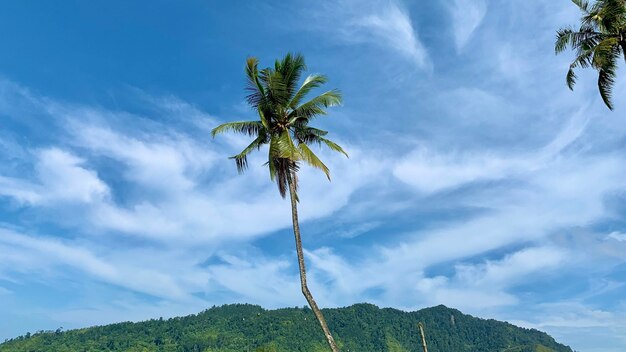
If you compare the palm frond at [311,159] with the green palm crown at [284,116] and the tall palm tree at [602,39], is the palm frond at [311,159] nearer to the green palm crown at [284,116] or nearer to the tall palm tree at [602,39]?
the green palm crown at [284,116]

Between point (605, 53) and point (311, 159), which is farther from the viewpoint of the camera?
point (311, 159)

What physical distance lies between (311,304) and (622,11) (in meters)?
15.7

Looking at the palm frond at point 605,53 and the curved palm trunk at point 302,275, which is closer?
the palm frond at point 605,53

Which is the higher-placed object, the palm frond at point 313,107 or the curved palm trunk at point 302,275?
the palm frond at point 313,107

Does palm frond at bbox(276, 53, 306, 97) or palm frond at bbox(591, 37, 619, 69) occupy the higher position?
palm frond at bbox(276, 53, 306, 97)

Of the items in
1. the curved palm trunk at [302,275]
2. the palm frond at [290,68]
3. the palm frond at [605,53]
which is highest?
the palm frond at [290,68]

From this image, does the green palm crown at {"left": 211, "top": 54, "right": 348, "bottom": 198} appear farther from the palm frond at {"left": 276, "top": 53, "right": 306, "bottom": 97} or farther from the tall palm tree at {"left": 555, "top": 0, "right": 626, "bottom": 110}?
the tall palm tree at {"left": 555, "top": 0, "right": 626, "bottom": 110}

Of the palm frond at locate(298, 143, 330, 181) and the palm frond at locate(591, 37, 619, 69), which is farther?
the palm frond at locate(298, 143, 330, 181)

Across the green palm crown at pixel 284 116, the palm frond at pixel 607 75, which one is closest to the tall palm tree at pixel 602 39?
the palm frond at pixel 607 75

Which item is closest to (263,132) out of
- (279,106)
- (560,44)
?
(279,106)

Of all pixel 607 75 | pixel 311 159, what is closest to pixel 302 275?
pixel 311 159

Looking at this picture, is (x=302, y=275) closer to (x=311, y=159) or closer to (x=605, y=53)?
(x=311, y=159)

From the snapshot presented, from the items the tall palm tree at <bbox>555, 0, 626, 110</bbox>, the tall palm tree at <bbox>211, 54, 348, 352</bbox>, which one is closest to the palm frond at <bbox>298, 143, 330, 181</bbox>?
the tall palm tree at <bbox>211, 54, 348, 352</bbox>

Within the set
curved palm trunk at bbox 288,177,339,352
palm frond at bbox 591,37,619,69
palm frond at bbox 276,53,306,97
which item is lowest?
curved palm trunk at bbox 288,177,339,352
